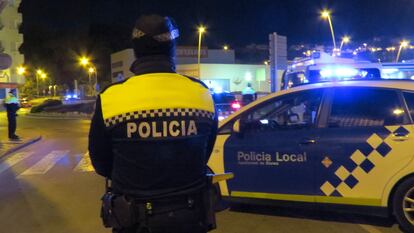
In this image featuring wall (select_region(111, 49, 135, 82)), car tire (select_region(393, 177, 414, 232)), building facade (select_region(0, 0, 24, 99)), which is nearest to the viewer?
car tire (select_region(393, 177, 414, 232))

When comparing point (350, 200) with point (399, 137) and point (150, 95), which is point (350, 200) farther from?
point (150, 95)

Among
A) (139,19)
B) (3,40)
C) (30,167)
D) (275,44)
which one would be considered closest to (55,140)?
(30,167)

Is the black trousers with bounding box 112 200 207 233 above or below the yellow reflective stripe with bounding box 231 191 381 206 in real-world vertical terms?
above

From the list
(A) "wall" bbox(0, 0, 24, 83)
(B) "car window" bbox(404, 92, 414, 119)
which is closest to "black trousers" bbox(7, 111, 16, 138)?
(B) "car window" bbox(404, 92, 414, 119)

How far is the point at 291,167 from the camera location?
572 cm

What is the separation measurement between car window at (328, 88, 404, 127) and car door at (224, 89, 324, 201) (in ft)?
0.76

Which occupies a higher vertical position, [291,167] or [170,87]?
[170,87]

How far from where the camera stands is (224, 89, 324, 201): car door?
224 inches

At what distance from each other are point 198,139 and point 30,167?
9725 mm

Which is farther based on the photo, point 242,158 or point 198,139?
point 242,158

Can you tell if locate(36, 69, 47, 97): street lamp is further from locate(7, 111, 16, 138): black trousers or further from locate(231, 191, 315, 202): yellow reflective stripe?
locate(231, 191, 315, 202): yellow reflective stripe

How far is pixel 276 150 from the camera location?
19.1 ft

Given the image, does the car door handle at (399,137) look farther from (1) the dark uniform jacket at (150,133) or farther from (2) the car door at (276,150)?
(1) the dark uniform jacket at (150,133)

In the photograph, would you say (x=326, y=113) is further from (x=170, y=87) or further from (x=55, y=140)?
(x=55, y=140)
